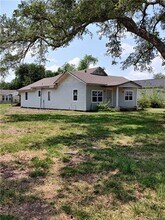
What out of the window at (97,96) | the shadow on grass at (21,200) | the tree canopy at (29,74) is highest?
the tree canopy at (29,74)

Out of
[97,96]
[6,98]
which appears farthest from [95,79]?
[6,98]

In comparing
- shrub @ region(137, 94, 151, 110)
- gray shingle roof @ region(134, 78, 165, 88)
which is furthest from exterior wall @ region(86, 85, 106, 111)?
gray shingle roof @ region(134, 78, 165, 88)

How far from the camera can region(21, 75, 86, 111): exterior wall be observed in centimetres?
2619

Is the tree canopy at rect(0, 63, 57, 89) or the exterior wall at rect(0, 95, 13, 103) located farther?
the exterior wall at rect(0, 95, 13, 103)

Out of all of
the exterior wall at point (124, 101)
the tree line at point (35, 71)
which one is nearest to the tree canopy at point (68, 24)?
the exterior wall at point (124, 101)

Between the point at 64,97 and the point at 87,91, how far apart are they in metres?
3.74

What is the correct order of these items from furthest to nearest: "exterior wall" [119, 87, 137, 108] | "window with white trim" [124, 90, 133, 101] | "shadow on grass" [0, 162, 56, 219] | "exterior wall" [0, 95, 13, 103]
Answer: "exterior wall" [0, 95, 13, 103] → "window with white trim" [124, 90, 133, 101] → "exterior wall" [119, 87, 137, 108] → "shadow on grass" [0, 162, 56, 219]

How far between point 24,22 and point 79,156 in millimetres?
9760

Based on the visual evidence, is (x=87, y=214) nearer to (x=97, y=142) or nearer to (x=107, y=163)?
(x=107, y=163)

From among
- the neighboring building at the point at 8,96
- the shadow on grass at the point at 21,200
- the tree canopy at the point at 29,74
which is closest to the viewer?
the shadow on grass at the point at 21,200

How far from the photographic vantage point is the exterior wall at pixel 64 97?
85.9 ft

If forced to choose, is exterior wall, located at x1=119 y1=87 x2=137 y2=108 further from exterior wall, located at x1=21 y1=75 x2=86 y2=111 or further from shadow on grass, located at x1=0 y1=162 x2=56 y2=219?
shadow on grass, located at x1=0 y1=162 x2=56 y2=219

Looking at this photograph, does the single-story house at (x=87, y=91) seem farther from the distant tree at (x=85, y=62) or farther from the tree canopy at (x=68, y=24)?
the distant tree at (x=85, y=62)

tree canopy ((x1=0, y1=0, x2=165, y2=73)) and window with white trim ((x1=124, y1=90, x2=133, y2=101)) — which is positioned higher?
tree canopy ((x1=0, y1=0, x2=165, y2=73))
